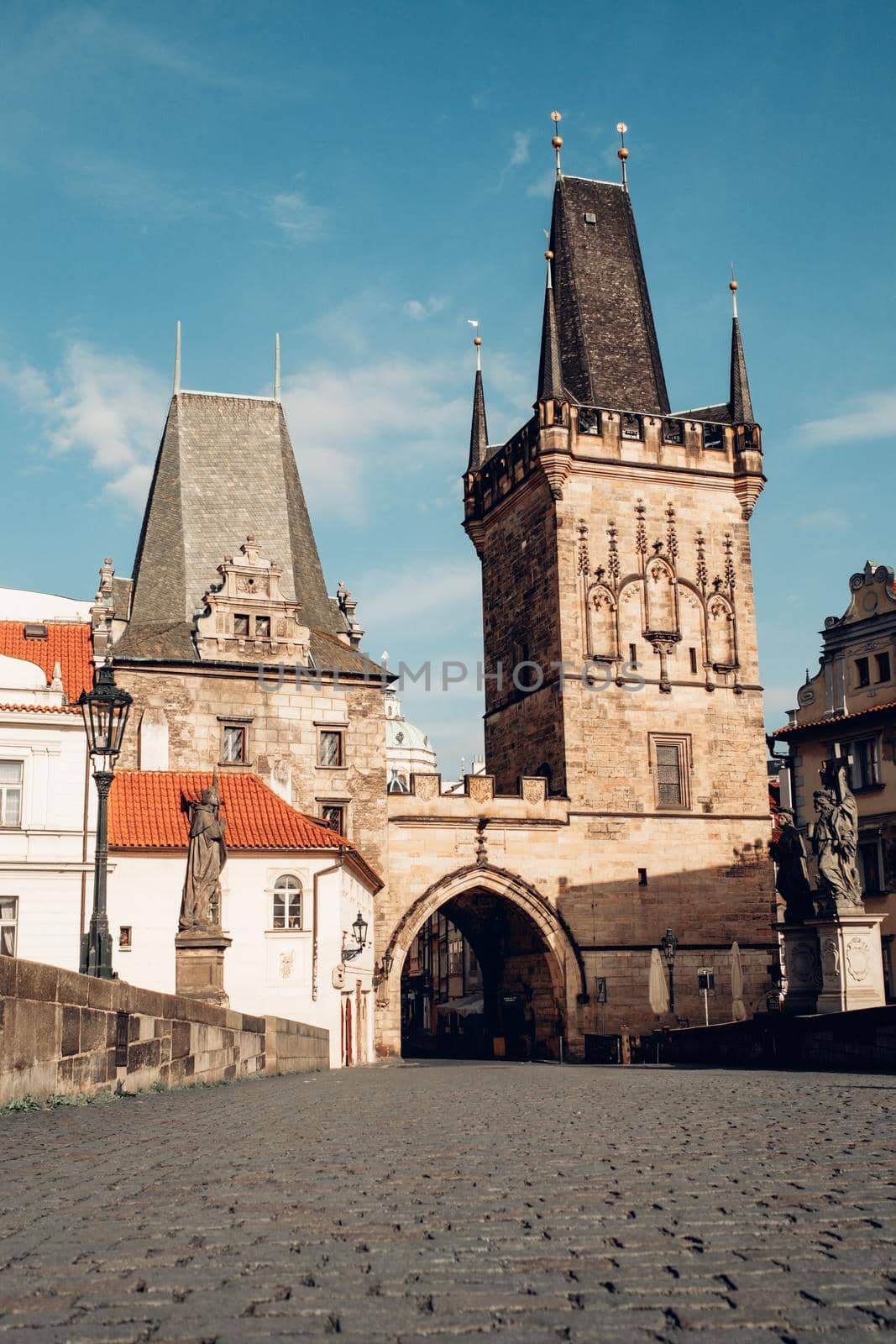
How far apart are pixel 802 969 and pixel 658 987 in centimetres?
1462

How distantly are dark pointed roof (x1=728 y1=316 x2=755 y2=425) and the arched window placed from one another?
21.4 meters

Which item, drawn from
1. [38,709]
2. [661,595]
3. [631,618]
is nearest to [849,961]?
[38,709]

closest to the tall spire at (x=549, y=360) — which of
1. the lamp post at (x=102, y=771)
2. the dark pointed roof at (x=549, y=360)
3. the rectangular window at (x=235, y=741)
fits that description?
the dark pointed roof at (x=549, y=360)

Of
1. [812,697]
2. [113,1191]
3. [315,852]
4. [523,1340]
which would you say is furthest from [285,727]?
[523,1340]

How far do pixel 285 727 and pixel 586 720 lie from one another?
8.23m

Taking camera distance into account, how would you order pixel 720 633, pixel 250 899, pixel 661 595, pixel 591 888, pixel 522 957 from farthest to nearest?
pixel 720 633 < pixel 661 595 < pixel 522 957 < pixel 591 888 < pixel 250 899

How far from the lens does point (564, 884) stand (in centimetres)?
3838

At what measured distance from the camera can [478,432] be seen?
1844 inches

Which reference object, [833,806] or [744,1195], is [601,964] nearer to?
[833,806]

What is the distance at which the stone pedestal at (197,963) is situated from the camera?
17953 millimetres

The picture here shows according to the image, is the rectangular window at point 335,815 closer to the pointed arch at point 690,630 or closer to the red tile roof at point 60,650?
the red tile roof at point 60,650

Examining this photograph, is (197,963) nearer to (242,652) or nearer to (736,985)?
(242,652)

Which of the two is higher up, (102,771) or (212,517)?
(212,517)

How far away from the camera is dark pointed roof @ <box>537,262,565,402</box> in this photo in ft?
135
